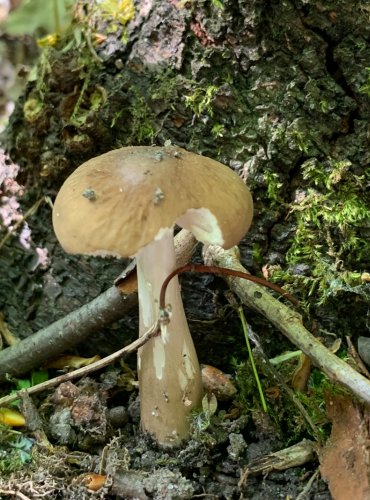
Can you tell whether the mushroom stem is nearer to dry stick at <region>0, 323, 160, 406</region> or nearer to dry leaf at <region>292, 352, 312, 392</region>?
dry stick at <region>0, 323, 160, 406</region>

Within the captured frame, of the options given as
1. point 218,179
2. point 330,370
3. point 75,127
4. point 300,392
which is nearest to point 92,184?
point 218,179

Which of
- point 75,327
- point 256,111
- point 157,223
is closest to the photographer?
point 157,223

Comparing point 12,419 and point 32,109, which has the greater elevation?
point 32,109

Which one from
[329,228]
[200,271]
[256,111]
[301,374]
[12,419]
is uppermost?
[256,111]

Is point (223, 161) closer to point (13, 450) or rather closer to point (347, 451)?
point (347, 451)

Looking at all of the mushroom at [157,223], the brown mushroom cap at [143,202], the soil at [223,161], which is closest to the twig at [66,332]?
the soil at [223,161]

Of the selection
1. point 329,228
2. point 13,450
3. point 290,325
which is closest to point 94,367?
point 13,450

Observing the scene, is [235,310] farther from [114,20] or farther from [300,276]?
[114,20]
